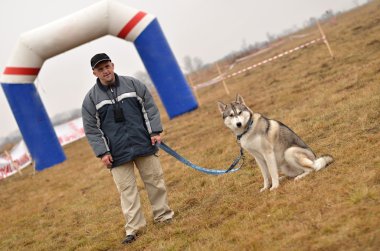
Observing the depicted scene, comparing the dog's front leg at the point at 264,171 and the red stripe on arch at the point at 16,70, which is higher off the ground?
the red stripe on arch at the point at 16,70

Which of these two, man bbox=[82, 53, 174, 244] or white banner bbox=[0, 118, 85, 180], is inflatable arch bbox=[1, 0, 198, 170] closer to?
white banner bbox=[0, 118, 85, 180]

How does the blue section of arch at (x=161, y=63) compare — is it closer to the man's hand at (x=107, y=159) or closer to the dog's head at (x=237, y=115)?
the dog's head at (x=237, y=115)

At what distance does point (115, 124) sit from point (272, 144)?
223 cm

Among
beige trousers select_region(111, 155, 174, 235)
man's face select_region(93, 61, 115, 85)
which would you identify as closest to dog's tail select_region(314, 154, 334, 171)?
beige trousers select_region(111, 155, 174, 235)

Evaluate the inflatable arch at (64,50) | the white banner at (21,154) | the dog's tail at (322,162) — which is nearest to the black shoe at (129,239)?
the dog's tail at (322,162)

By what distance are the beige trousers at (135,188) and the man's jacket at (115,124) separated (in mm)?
186

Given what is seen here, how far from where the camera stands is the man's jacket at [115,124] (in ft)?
18.6

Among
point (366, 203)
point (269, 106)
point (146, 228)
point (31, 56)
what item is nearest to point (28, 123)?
point (31, 56)

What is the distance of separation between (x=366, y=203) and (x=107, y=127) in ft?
11.3

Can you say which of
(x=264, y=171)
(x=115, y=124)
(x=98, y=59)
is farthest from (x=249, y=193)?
(x=98, y=59)

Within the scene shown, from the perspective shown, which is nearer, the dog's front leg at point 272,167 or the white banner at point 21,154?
the dog's front leg at point 272,167

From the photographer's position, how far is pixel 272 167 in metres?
5.80

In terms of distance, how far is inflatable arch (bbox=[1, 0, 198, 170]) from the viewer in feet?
48.4

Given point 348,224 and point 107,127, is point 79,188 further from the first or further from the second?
point 348,224
